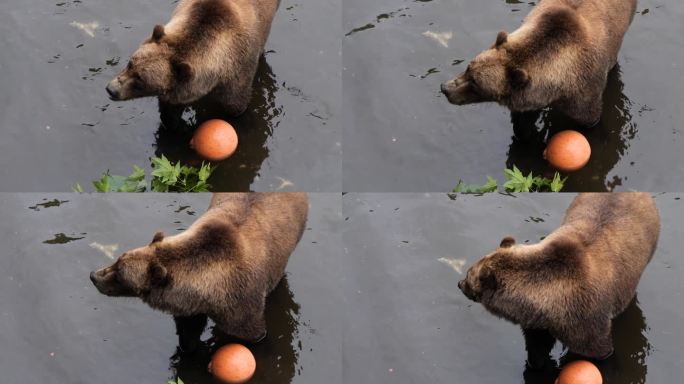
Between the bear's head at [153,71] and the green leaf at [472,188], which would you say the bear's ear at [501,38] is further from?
the bear's head at [153,71]

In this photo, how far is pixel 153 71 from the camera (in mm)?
11328

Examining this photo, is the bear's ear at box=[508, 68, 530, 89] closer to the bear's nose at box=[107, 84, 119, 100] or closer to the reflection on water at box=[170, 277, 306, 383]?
the reflection on water at box=[170, 277, 306, 383]

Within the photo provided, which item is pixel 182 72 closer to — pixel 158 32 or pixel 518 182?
pixel 158 32

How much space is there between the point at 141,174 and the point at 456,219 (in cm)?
348

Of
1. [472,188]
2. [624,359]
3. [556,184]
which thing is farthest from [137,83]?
[624,359]

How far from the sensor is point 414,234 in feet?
41.0

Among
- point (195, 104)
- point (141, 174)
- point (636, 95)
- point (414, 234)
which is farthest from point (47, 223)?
point (636, 95)

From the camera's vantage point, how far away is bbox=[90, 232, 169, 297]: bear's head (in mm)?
10469

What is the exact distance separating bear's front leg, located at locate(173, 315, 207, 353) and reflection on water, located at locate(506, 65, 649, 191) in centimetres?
378

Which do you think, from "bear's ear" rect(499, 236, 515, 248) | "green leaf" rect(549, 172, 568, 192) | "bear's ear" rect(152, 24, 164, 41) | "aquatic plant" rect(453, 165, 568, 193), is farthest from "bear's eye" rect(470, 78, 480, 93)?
"bear's ear" rect(152, 24, 164, 41)

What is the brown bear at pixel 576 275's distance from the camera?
1043 cm

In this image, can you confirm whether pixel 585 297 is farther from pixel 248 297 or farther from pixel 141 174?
pixel 141 174

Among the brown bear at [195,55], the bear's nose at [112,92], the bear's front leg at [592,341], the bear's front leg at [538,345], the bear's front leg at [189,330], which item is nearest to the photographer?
the bear's front leg at [592,341]

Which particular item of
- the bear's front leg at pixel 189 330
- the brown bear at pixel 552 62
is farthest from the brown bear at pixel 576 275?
the bear's front leg at pixel 189 330
